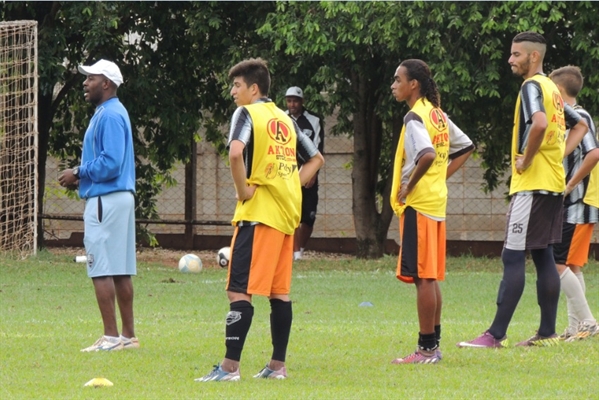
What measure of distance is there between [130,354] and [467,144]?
2.84 metres

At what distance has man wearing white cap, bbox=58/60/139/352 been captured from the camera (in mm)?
8164

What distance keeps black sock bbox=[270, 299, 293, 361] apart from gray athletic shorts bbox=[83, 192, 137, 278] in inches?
61.5

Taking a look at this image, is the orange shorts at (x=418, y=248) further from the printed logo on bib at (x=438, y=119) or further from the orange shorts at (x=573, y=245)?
the orange shorts at (x=573, y=245)

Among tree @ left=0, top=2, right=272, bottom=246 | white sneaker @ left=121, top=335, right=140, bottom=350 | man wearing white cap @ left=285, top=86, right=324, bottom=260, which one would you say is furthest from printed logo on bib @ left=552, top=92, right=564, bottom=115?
tree @ left=0, top=2, right=272, bottom=246

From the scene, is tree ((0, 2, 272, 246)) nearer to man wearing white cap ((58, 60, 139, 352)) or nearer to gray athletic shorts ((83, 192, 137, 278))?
Result: man wearing white cap ((58, 60, 139, 352))

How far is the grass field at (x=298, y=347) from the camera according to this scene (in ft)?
21.8

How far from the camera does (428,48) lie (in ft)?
50.3

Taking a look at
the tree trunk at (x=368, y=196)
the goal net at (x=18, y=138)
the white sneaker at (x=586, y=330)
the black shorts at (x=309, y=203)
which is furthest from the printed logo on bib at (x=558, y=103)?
the tree trunk at (x=368, y=196)

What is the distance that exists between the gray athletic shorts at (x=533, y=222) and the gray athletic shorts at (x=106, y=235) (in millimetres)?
2844

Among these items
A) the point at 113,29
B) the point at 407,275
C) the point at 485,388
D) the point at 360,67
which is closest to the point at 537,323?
the point at 407,275

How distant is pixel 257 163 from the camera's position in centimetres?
703

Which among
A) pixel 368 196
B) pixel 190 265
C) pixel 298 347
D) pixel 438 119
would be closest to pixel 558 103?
pixel 438 119

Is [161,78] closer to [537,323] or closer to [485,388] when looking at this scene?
[537,323]

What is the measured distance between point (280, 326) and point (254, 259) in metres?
0.50
